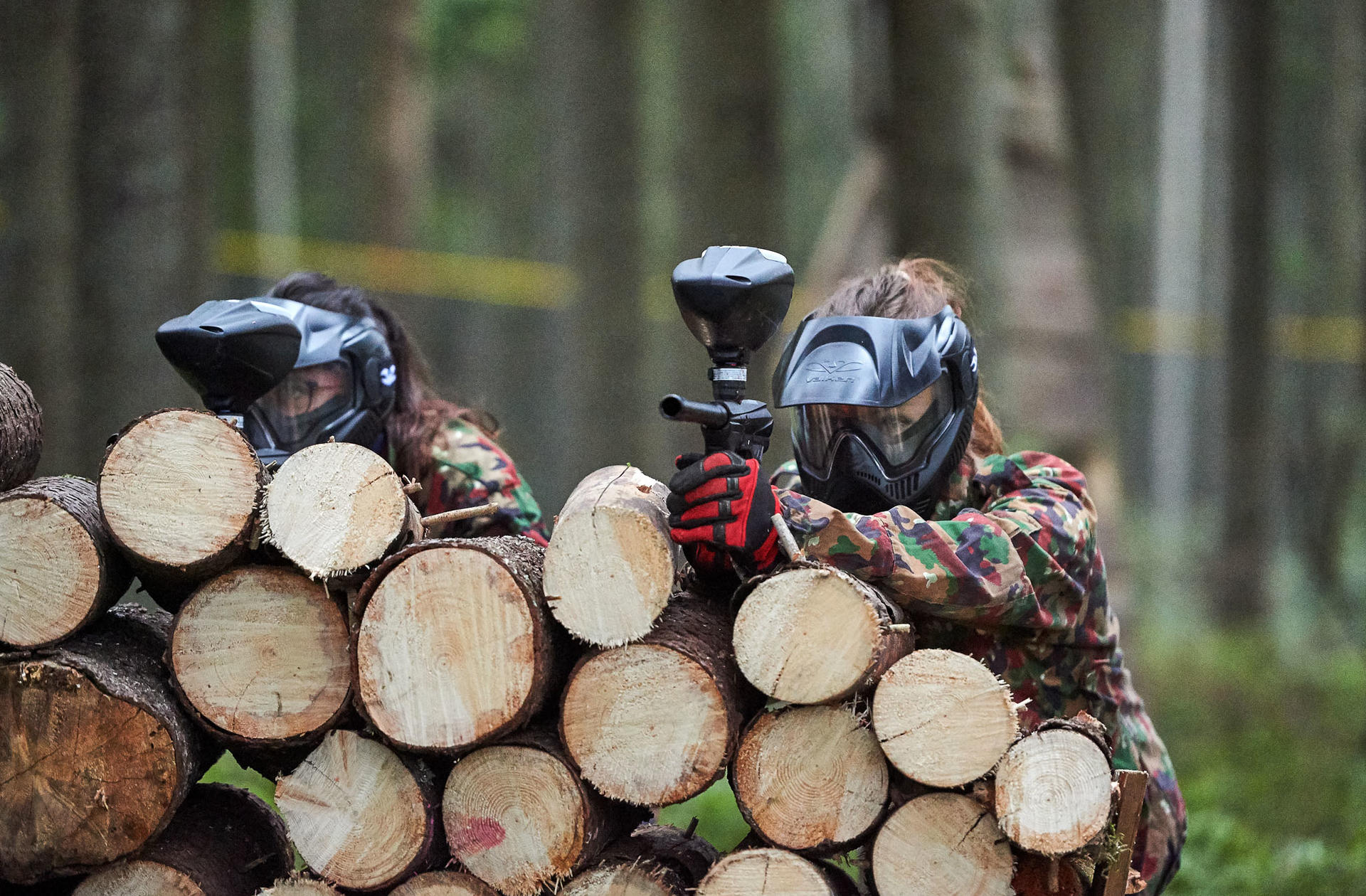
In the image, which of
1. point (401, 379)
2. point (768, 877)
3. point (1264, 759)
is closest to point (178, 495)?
point (768, 877)

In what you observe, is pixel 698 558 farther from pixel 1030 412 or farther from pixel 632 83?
pixel 632 83

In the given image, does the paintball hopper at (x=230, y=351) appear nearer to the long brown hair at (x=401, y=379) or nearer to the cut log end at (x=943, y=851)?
the long brown hair at (x=401, y=379)

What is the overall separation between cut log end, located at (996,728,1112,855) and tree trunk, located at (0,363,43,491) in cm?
248

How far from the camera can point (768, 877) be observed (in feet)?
10.2

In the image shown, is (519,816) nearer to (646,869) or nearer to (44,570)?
(646,869)

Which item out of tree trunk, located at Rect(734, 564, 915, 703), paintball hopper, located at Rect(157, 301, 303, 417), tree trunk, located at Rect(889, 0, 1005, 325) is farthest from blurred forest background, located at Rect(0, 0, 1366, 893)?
tree trunk, located at Rect(734, 564, 915, 703)

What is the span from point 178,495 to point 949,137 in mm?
5144

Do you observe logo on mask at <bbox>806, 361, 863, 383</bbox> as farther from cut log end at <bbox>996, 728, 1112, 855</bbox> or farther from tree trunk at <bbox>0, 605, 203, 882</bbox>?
tree trunk at <bbox>0, 605, 203, 882</bbox>

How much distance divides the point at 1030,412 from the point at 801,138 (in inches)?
1111

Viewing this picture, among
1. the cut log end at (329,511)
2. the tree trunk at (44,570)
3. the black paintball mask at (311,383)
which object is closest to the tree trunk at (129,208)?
the black paintball mask at (311,383)

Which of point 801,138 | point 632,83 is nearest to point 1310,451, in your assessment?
point 632,83

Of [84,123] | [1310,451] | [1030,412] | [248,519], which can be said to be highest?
[84,123]

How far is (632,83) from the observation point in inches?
424

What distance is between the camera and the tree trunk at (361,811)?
127 inches
